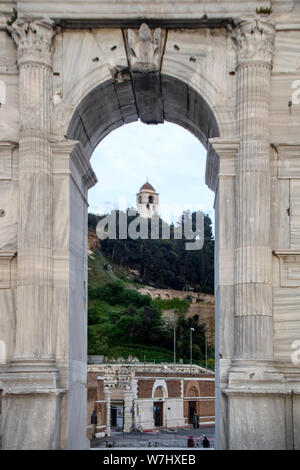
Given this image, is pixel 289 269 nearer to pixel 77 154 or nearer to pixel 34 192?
pixel 77 154

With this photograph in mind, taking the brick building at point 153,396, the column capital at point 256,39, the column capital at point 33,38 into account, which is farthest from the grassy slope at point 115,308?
the column capital at point 256,39

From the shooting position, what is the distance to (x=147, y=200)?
120 metres

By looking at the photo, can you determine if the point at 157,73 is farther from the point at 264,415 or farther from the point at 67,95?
the point at 264,415

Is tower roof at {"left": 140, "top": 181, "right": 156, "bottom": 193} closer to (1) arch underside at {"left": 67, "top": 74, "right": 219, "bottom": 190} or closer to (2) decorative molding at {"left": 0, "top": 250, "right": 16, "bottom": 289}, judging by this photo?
(1) arch underside at {"left": 67, "top": 74, "right": 219, "bottom": 190}

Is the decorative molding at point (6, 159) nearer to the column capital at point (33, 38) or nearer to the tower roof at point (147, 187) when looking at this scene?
the column capital at point (33, 38)

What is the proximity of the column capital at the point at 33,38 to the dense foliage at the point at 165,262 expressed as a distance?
74.1 metres

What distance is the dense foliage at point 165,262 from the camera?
298 feet

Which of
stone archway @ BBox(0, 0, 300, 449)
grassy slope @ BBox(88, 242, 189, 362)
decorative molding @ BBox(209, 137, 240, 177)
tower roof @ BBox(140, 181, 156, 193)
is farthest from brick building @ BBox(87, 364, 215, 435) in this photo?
tower roof @ BBox(140, 181, 156, 193)

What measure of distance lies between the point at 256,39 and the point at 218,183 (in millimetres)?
2686

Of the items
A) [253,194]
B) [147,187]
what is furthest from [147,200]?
[253,194]

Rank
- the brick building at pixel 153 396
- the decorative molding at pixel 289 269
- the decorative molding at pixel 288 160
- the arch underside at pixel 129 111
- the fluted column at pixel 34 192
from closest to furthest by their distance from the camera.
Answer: the fluted column at pixel 34 192
the decorative molding at pixel 289 269
the decorative molding at pixel 288 160
the arch underside at pixel 129 111
the brick building at pixel 153 396

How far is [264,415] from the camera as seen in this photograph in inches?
496

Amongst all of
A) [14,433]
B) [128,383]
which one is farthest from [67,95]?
[128,383]

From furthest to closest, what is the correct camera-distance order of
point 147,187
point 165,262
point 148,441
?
point 147,187
point 165,262
point 148,441
